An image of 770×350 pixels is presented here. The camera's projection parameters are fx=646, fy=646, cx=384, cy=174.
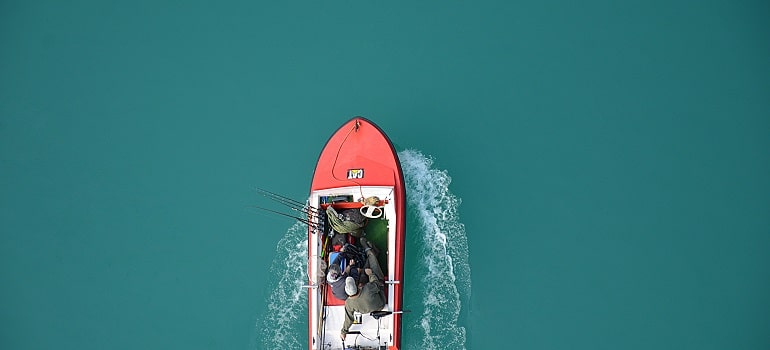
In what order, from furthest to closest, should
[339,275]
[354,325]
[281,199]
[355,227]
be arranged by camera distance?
[281,199] → [355,227] → [354,325] → [339,275]

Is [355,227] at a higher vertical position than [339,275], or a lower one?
higher

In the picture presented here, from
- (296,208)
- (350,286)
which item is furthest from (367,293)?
(296,208)

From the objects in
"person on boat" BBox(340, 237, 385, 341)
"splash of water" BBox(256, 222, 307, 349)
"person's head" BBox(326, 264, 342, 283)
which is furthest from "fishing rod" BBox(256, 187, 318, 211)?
"person on boat" BBox(340, 237, 385, 341)

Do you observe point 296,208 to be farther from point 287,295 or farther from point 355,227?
point 287,295

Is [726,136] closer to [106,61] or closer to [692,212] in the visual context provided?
[692,212]

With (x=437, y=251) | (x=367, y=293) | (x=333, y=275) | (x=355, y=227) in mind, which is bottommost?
(x=367, y=293)

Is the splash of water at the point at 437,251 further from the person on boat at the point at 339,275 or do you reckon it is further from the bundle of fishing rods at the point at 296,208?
the bundle of fishing rods at the point at 296,208
